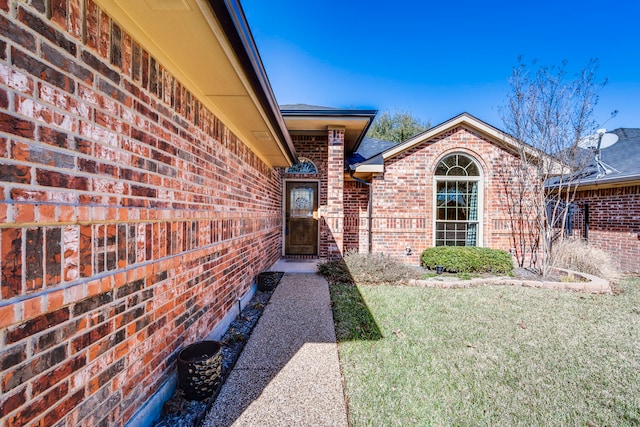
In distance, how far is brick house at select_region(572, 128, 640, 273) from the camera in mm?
7742

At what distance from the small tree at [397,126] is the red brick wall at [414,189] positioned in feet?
51.1

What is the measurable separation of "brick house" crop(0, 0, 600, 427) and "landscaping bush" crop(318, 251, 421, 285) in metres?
2.96

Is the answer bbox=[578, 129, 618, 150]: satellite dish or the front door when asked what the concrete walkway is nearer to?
the front door

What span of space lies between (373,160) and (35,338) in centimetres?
747

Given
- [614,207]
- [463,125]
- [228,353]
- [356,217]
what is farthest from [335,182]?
[614,207]

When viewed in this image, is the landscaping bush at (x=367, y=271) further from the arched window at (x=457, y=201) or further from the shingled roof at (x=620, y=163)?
the shingled roof at (x=620, y=163)

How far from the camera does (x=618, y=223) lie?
26.6 feet

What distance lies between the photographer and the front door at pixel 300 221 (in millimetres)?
8984

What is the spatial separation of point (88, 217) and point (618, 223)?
11714 mm

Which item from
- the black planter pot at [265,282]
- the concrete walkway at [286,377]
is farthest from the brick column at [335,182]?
the concrete walkway at [286,377]

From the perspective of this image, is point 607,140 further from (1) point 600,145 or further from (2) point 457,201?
(2) point 457,201

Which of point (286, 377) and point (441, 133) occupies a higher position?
point (441, 133)

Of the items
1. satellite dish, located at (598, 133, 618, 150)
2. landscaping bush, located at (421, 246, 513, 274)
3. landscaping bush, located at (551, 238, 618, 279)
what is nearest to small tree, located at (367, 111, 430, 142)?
satellite dish, located at (598, 133, 618, 150)

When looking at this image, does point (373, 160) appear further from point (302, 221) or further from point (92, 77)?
point (92, 77)
